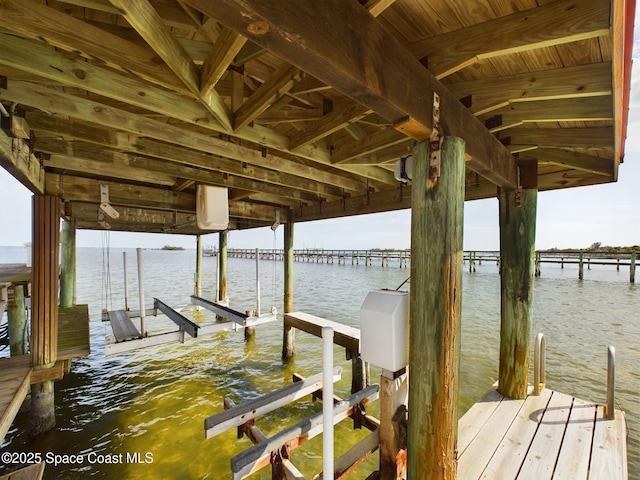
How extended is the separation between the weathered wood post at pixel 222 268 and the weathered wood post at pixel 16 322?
16.2 feet

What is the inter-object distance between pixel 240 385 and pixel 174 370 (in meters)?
1.89

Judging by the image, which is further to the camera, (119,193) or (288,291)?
(288,291)

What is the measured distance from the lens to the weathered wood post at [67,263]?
244 inches

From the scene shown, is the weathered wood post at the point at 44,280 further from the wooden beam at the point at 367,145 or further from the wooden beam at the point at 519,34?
the wooden beam at the point at 519,34

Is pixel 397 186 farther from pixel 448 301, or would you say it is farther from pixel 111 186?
pixel 111 186

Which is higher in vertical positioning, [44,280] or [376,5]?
[376,5]

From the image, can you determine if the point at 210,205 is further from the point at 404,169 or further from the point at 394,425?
the point at 394,425

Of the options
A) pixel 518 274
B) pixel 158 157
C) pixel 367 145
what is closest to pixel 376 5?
pixel 367 145

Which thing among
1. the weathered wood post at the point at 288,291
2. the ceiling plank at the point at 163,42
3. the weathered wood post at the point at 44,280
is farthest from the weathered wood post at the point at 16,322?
the ceiling plank at the point at 163,42

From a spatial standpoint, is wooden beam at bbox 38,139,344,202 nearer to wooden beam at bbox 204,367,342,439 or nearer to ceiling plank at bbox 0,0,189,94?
ceiling plank at bbox 0,0,189,94

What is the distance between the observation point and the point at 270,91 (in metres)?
2.17

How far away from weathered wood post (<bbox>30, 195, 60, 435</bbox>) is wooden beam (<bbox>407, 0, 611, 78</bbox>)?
497cm

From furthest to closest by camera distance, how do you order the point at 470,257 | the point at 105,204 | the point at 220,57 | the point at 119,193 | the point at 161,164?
the point at 470,257
the point at 119,193
the point at 105,204
the point at 161,164
the point at 220,57

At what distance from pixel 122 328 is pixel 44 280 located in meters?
1.75
